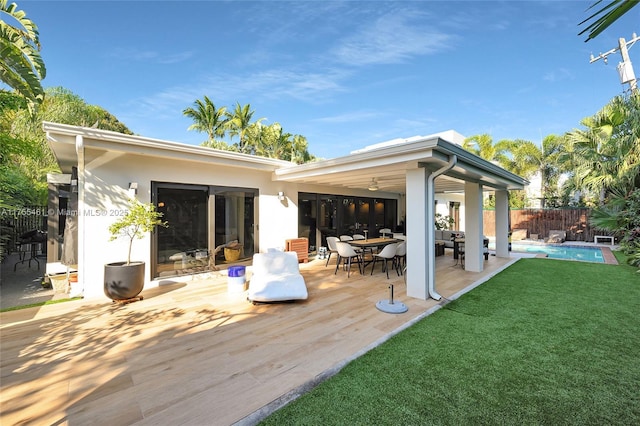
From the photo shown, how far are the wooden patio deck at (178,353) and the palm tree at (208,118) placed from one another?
66.3 ft

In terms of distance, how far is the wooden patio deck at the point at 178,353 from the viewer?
2512 mm

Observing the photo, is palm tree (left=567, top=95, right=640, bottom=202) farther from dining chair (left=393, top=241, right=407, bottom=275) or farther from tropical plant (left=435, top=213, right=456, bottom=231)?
dining chair (left=393, top=241, right=407, bottom=275)

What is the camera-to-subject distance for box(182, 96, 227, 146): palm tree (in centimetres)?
2270

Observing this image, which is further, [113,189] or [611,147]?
[611,147]

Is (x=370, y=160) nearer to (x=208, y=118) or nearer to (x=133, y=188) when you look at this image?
(x=133, y=188)

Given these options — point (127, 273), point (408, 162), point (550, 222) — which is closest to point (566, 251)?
point (550, 222)

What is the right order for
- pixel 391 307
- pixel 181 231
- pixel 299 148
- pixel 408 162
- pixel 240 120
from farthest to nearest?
pixel 299 148 → pixel 240 120 → pixel 181 231 → pixel 408 162 → pixel 391 307

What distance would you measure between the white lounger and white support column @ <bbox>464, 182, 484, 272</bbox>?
5.19 metres

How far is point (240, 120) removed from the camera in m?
23.8

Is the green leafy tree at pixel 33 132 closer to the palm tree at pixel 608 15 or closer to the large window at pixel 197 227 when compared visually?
the large window at pixel 197 227

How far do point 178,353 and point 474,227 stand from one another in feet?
25.0

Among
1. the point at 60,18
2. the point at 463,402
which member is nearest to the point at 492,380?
the point at 463,402

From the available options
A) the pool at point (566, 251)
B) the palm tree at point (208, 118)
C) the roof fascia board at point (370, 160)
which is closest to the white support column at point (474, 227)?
the roof fascia board at point (370, 160)

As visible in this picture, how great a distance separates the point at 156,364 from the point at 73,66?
560 inches
